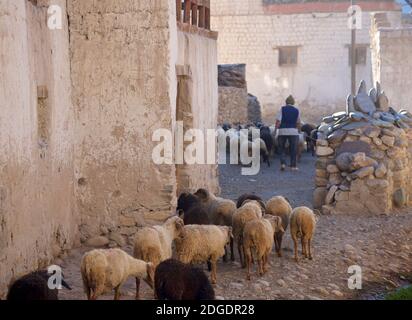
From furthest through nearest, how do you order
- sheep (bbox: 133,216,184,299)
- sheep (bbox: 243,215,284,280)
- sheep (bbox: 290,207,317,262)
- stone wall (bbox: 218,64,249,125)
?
stone wall (bbox: 218,64,249,125)
sheep (bbox: 290,207,317,262)
sheep (bbox: 243,215,284,280)
sheep (bbox: 133,216,184,299)

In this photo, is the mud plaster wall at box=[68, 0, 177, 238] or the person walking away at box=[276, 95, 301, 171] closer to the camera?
the mud plaster wall at box=[68, 0, 177, 238]

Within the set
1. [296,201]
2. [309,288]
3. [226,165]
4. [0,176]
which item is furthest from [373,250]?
[226,165]

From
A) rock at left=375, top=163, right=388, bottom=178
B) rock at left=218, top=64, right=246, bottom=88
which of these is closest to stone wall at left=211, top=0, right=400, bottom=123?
rock at left=218, top=64, right=246, bottom=88

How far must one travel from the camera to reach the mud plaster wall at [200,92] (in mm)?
10125

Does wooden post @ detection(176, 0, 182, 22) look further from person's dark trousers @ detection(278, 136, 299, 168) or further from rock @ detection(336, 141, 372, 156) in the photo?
person's dark trousers @ detection(278, 136, 299, 168)

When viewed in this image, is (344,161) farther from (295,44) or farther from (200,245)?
(295,44)

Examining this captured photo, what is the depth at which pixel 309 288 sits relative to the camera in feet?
23.8

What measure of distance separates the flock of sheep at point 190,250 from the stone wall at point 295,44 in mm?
22341

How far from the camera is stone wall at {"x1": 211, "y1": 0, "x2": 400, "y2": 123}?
31078 millimetres

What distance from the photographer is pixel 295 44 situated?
31281mm

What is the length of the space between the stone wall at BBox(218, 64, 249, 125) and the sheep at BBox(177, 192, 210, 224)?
444 inches

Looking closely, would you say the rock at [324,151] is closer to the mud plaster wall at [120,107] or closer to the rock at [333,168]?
the rock at [333,168]

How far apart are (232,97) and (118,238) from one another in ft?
40.7
